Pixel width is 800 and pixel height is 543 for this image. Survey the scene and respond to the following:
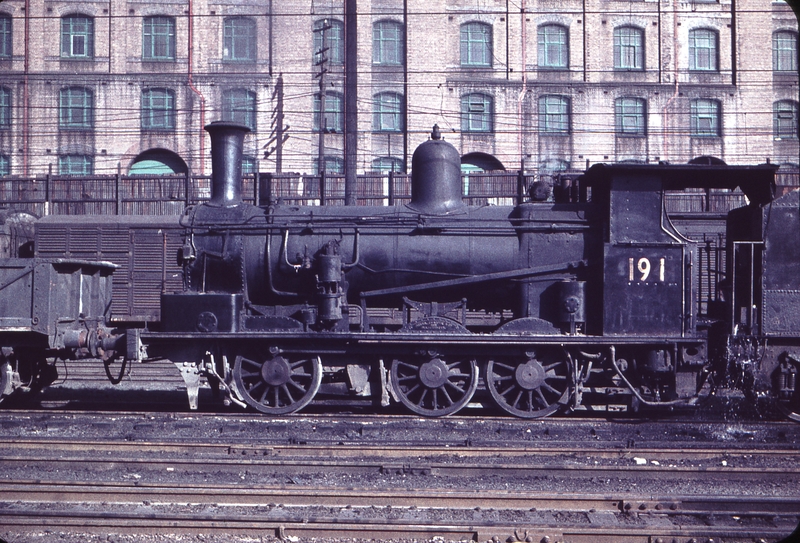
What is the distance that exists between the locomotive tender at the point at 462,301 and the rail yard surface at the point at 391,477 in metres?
0.58

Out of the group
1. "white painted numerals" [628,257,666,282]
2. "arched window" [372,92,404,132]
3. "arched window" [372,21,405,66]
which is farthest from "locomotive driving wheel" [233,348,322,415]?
"arched window" [372,21,405,66]

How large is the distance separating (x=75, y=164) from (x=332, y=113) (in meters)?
11.4

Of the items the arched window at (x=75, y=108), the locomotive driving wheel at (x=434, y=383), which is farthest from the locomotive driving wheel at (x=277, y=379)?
the arched window at (x=75, y=108)

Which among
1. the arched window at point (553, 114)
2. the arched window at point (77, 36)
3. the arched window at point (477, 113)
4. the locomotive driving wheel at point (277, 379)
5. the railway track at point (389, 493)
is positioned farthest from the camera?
the arched window at point (553, 114)

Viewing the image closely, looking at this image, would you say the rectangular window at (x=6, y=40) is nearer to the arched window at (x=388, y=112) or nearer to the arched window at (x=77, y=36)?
the arched window at (x=77, y=36)

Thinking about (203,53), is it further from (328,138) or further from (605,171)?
(605,171)

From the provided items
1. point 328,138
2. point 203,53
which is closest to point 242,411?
point 328,138

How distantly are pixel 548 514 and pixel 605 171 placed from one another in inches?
200

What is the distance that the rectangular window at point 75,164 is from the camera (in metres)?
29.7

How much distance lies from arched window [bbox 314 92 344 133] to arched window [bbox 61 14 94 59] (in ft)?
33.4

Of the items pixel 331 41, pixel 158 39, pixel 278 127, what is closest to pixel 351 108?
pixel 278 127

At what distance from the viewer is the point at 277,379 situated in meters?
9.51

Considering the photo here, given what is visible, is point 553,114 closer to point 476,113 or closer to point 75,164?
point 476,113

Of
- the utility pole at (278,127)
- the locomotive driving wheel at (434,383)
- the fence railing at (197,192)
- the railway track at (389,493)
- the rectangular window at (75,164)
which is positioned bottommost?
the railway track at (389,493)
